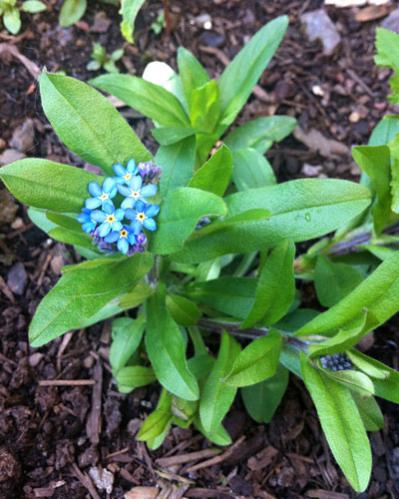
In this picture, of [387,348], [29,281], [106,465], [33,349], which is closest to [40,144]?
[29,281]

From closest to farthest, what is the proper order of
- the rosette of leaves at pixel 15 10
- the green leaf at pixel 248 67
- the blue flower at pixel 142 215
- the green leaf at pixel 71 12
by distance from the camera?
the blue flower at pixel 142 215, the green leaf at pixel 248 67, the rosette of leaves at pixel 15 10, the green leaf at pixel 71 12

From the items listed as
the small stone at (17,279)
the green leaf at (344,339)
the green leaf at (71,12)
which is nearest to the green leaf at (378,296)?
the green leaf at (344,339)

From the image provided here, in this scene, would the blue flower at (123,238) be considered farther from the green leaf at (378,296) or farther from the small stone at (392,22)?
the small stone at (392,22)

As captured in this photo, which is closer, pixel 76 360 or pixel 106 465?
pixel 106 465

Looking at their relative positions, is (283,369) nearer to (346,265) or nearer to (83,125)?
(346,265)

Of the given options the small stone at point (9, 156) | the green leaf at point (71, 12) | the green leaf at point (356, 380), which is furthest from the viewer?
the green leaf at point (71, 12)

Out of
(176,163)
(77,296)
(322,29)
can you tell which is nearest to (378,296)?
(176,163)

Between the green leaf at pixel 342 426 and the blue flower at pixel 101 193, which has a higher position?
the blue flower at pixel 101 193

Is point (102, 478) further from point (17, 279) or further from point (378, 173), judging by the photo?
point (378, 173)
